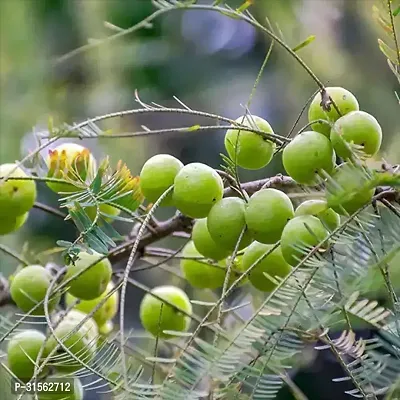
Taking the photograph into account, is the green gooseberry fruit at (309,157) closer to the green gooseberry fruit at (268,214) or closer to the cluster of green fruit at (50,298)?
the green gooseberry fruit at (268,214)

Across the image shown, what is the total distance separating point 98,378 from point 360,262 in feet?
0.48

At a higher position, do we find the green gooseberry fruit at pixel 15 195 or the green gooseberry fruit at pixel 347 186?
the green gooseberry fruit at pixel 347 186

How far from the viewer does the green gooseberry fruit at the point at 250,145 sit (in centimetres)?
35

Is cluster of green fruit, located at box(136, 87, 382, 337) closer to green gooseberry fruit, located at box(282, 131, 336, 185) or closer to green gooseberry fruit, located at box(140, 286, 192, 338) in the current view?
green gooseberry fruit, located at box(282, 131, 336, 185)

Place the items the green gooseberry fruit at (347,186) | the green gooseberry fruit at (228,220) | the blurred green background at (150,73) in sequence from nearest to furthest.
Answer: the green gooseberry fruit at (347,186)
the green gooseberry fruit at (228,220)
the blurred green background at (150,73)

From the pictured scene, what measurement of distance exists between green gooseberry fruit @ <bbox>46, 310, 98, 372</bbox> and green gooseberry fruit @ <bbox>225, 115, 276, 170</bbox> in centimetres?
13

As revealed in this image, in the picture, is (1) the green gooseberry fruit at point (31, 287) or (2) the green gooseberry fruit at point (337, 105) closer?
(2) the green gooseberry fruit at point (337, 105)

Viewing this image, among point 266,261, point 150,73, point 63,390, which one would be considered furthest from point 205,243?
point 150,73

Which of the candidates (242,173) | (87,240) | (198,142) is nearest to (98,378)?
(87,240)

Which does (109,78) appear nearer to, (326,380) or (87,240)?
(326,380)

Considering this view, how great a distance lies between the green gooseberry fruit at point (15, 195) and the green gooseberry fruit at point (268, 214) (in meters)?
0.19

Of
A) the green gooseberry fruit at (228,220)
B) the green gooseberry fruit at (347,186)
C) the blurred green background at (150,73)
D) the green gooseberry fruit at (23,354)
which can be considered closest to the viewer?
the green gooseberry fruit at (347,186)

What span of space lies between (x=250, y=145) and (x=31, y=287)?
0.20m

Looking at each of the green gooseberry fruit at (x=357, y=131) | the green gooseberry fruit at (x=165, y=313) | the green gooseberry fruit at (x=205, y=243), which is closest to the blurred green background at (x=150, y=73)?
the green gooseberry fruit at (x=165, y=313)
